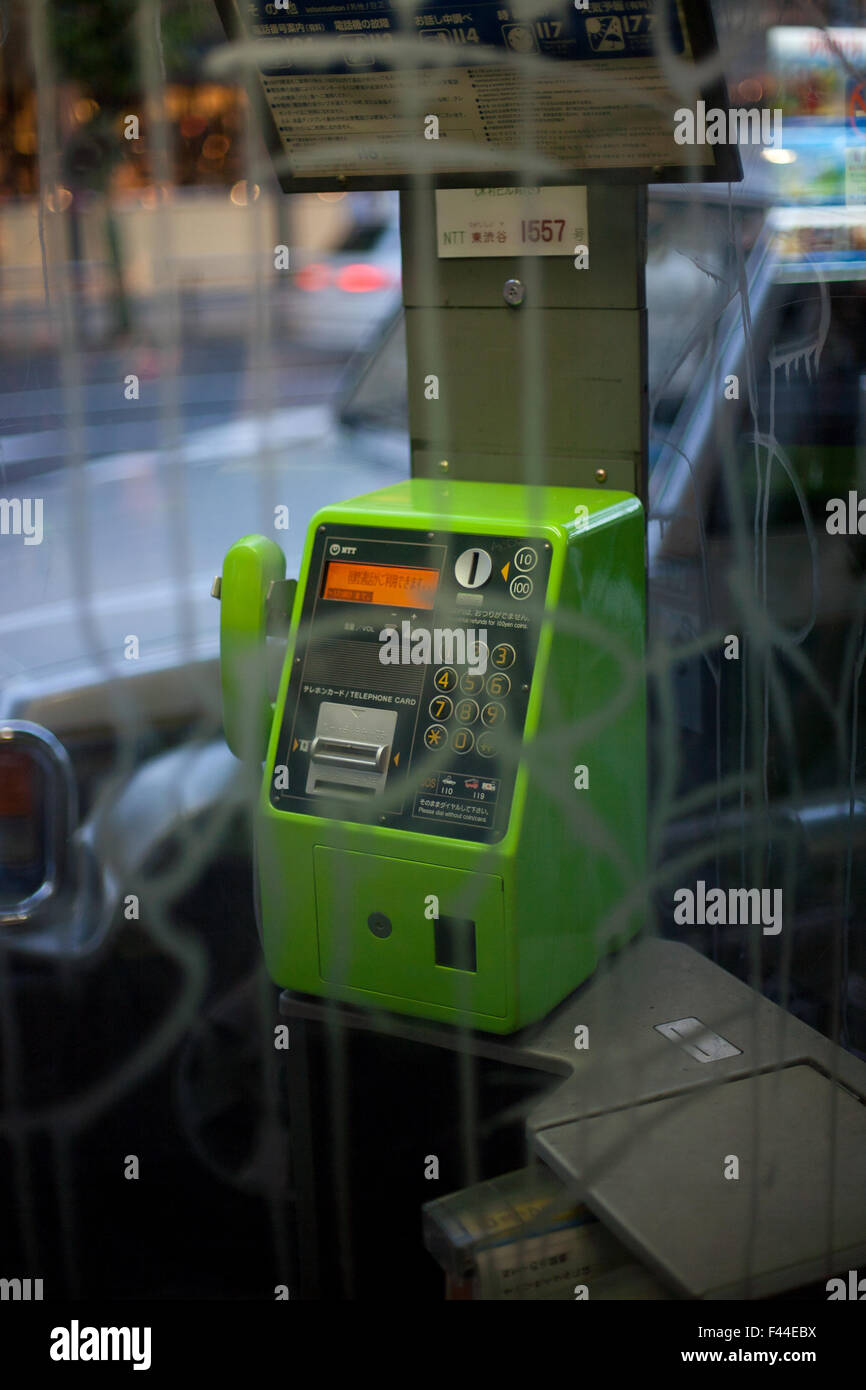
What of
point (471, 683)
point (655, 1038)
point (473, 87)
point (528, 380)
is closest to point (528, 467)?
point (528, 380)

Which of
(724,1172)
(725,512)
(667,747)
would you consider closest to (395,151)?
(725,512)

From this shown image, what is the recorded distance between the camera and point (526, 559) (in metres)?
1.54

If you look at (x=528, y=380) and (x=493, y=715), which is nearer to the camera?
(x=493, y=715)

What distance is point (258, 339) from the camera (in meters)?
1.56

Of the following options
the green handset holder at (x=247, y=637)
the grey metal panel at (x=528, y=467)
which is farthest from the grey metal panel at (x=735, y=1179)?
the grey metal panel at (x=528, y=467)

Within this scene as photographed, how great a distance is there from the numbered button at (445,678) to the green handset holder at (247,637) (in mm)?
230

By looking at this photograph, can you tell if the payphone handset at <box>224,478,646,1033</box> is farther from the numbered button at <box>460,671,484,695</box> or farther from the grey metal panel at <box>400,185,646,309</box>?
the grey metal panel at <box>400,185,646,309</box>

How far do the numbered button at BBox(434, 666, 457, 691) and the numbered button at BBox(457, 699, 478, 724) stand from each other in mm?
23

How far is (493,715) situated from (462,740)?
5 centimetres

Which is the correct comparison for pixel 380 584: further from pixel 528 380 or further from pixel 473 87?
pixel 473 87

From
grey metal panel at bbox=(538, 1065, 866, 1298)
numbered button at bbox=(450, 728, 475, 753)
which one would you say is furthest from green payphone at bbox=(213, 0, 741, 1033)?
grey metal panel at bbox=(538, 1065, 866, 1298)

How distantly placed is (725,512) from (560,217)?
1.64 ft
